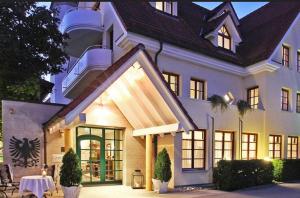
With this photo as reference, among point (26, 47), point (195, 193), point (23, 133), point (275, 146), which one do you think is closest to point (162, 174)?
point (195, 193)

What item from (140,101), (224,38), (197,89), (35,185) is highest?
(224,38)

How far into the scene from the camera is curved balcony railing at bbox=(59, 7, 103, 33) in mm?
14438

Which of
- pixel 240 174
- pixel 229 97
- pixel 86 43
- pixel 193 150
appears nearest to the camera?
pixel 240 174

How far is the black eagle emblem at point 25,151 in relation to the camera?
36.3 feet

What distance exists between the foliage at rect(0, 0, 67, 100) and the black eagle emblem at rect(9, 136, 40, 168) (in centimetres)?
357

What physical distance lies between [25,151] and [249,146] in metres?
10.6

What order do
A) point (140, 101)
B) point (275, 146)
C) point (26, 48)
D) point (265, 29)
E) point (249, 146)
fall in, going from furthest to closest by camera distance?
point (265, 29) → point (275, 146) → point (249, 146) → point (26, 48) → point (140, 101)

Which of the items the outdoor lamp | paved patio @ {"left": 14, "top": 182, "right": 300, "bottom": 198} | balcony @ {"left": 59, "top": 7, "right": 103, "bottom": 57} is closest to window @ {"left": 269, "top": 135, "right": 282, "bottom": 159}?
paved patio @ {"left": 14, "top": 182, "right": 300, "bottom": 198}

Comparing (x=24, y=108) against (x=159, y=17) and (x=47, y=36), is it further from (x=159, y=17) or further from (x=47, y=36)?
(x=159, y=17)

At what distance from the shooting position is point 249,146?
15.3 meters

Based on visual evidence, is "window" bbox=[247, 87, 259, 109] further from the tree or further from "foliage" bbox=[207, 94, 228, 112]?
the tree

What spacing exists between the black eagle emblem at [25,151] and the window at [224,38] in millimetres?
10561

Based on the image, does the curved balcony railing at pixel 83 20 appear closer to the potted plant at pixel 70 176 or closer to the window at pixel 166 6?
the window at pixel 166 6

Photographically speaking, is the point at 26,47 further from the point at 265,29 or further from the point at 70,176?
the point at 265,29
